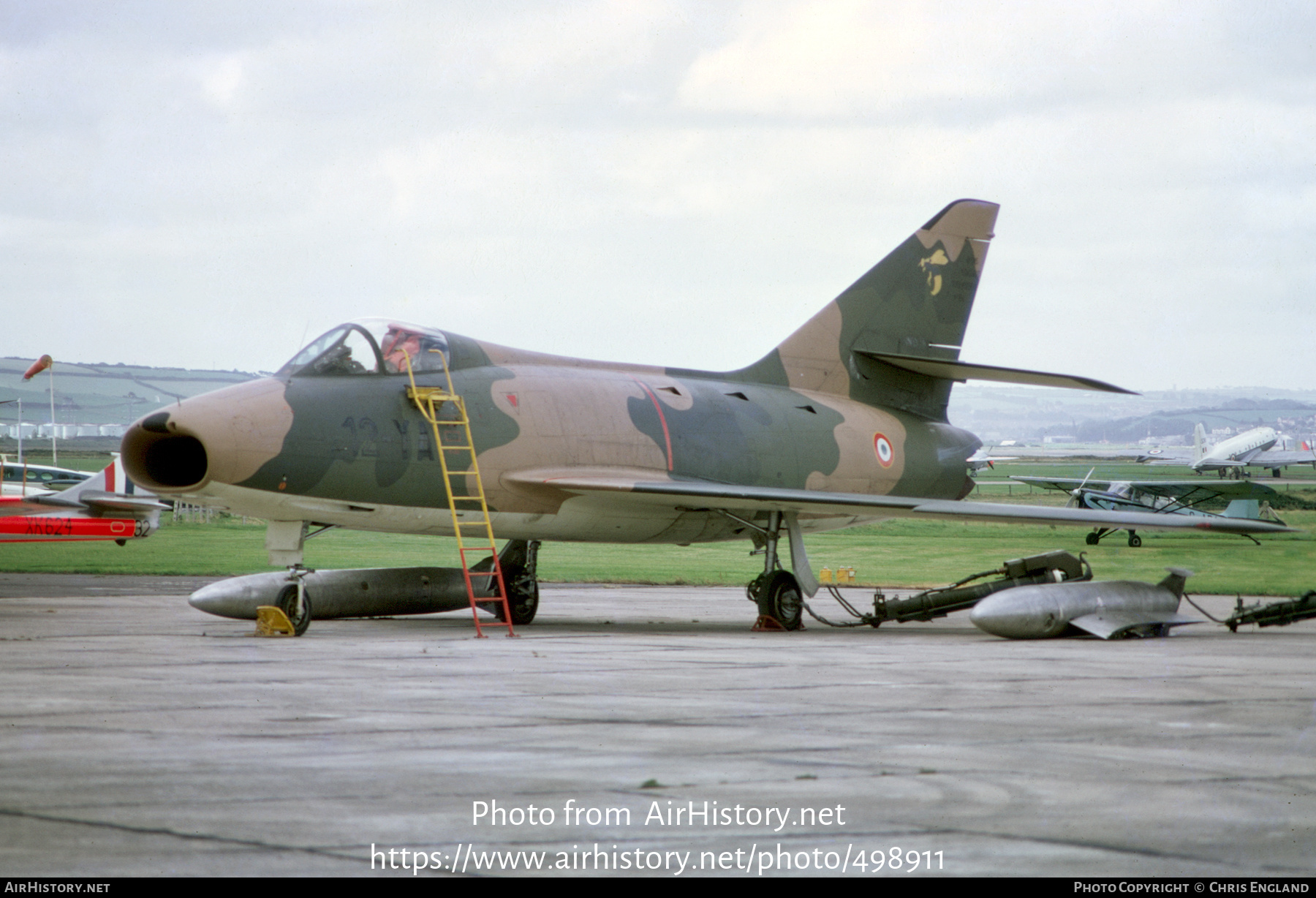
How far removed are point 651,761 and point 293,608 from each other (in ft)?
23.7

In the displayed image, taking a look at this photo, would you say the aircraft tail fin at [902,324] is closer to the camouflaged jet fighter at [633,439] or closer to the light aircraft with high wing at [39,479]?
the camouflaged jet fighter at [633,439]

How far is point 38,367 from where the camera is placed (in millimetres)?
17344

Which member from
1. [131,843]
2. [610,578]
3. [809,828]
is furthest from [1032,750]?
[610,578]

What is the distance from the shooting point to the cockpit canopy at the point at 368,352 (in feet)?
41.0

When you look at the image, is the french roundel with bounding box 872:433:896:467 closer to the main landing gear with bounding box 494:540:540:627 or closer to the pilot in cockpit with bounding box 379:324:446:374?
the main landing gear with bounding box 494:540:540:627

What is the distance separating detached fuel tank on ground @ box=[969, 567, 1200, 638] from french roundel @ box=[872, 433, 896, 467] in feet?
13.9

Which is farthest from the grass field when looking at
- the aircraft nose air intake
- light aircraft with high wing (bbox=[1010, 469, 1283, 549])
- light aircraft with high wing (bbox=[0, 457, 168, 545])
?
the aircraft nose air intake

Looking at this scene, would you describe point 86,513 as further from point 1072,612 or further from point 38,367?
point 1072,612

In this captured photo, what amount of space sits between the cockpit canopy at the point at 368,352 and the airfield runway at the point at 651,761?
3.02 metres

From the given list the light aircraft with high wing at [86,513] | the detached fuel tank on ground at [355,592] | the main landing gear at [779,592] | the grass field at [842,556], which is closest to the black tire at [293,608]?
the detached fuel tank on ground at [355,592]

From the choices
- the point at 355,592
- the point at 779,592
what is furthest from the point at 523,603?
the point at 779,592

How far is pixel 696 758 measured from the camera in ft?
17.7

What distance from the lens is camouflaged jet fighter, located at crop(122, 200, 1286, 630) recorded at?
39.1ft

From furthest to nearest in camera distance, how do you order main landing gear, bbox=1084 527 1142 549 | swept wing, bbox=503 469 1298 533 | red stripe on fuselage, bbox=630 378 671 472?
main landing gear, bbox=1084 527 1142 549 < red stripe on fuselage, bbox=630 378 671 472 < swept wing, bbox=503 469 1298 533
